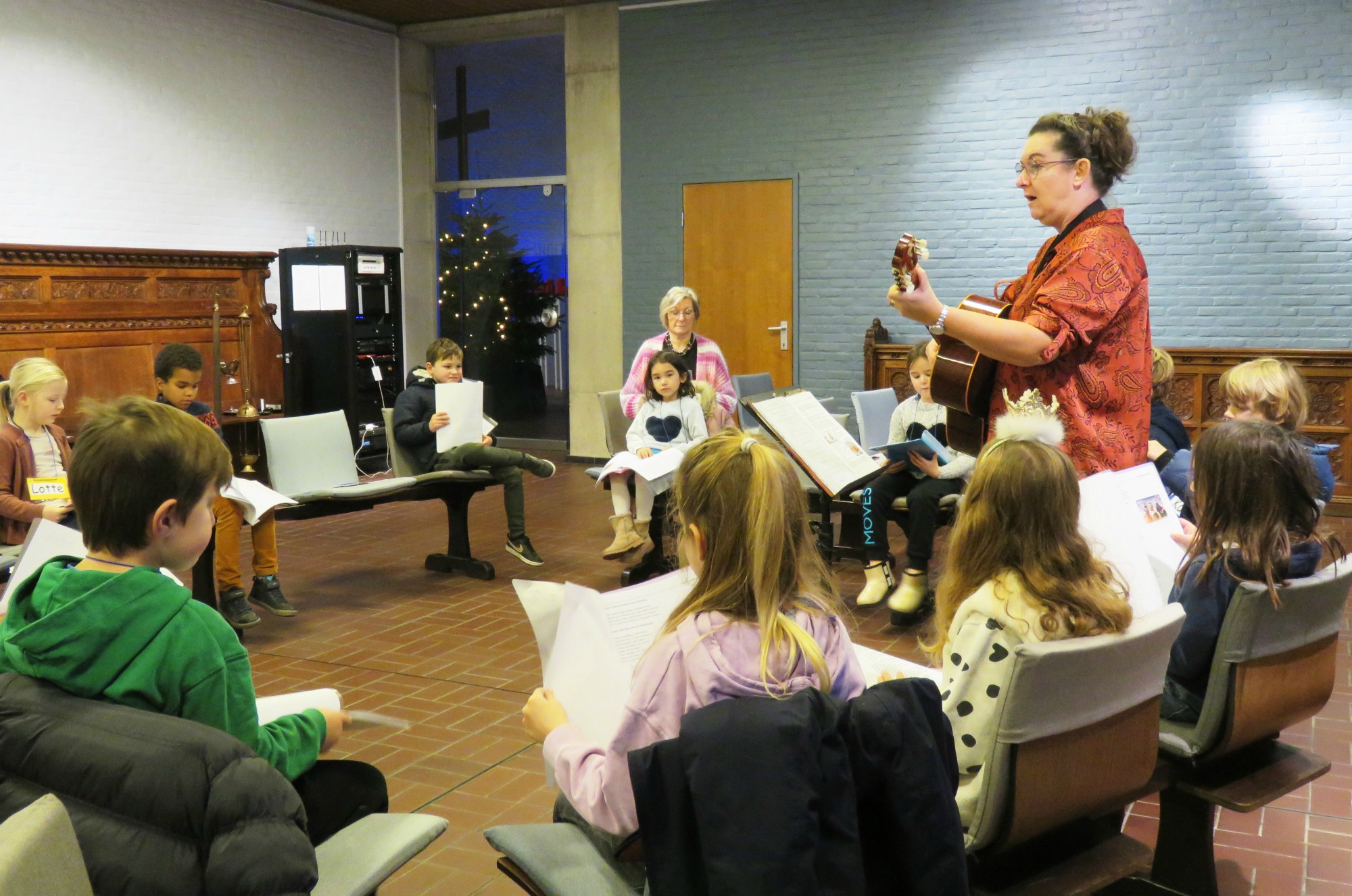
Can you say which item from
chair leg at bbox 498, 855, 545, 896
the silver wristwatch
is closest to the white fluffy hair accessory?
the silver wristwatch

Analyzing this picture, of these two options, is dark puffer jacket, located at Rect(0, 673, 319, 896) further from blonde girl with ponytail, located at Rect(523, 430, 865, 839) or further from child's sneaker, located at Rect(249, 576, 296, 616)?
child's sneaker, located at Rect(249, 576, 296, 616)

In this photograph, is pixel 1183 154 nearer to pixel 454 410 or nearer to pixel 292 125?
pixel 454 410

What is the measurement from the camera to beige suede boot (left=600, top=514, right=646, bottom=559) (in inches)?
228

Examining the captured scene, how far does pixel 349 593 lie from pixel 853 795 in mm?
4611

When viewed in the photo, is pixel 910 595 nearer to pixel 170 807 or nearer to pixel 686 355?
pixel 686 355

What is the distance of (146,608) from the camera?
1.50m

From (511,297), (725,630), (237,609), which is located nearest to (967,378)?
(725,630)

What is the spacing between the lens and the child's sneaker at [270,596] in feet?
16.7

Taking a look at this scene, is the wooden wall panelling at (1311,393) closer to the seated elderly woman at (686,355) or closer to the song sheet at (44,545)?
the seated elderly woman at (686,355)

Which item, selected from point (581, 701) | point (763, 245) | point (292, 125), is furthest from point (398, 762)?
point (292, 125)

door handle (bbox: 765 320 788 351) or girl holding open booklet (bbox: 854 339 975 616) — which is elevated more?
door handle (bbox: 765 320 788 351)

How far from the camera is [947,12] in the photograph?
28.3 feet

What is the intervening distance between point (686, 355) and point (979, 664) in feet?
15.2

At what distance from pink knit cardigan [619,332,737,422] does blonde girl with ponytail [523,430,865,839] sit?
14.4ft
